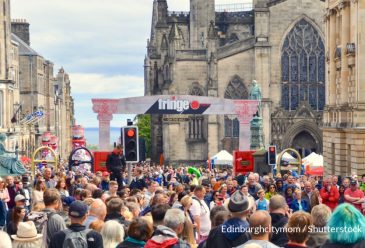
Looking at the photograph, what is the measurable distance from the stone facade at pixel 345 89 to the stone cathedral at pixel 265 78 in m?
25.4

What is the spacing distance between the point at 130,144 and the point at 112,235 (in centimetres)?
1069

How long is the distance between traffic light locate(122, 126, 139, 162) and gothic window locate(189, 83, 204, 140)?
42.6 meters

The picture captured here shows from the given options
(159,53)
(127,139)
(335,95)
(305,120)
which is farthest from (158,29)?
→ (127,139)

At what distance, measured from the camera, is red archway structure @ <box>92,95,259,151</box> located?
1118 inches

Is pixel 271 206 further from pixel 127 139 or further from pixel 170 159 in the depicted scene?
pixel 170 159

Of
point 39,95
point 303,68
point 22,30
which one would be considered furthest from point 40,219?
point 22,30

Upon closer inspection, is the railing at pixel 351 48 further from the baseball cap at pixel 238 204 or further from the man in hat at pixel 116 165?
the baseball cap at pixel 238 204

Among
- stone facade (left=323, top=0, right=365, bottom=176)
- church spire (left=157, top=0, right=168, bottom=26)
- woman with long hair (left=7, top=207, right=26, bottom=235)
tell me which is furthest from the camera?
church spire (left=157, top=0, right=168, bottom=26)

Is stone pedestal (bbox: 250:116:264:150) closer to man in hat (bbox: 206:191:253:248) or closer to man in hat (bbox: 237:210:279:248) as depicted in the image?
man in hat (bbox: 206:191:253:248)

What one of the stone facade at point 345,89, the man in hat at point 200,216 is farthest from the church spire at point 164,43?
the man in hat at point 200,216

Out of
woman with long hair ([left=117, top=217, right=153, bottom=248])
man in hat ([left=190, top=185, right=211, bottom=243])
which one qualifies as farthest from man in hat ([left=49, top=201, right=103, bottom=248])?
man in hat ([left=190, top=185, right=211, bottom=243])

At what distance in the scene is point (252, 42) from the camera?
203 ft

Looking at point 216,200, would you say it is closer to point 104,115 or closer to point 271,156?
point 104,115

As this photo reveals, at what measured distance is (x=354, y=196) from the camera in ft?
59.6
